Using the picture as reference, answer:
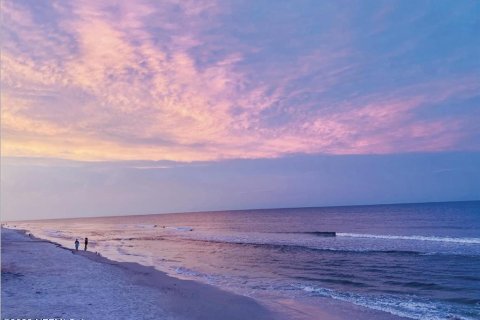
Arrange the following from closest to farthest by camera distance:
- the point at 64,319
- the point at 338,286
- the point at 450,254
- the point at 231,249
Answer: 1. the point at 64,319
2. the point at 338,286
3. the point at 450,254
4. the point at 231,249

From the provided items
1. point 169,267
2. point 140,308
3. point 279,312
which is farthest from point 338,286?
point 169,267

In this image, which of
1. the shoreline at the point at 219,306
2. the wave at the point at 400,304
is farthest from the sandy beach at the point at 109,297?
the wave at the point at 400,304

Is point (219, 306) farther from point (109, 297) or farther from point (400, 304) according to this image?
point (400, 304)

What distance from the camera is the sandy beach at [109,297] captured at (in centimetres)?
1523

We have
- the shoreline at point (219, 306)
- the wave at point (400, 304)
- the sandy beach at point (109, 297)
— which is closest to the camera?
the sandy beach at point (109, 297)

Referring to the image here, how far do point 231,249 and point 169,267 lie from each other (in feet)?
49.6

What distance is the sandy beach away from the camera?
15.2 metres

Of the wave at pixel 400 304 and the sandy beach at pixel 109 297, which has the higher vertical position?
the sandy beach at pixel 109 297

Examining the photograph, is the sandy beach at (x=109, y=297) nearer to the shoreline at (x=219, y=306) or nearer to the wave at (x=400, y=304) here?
the shoreline at (x=219, y=306)

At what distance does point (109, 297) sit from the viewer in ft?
60.4

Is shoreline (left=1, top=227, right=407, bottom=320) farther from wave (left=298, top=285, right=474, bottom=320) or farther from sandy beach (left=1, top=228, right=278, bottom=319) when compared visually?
wave (left=298, top=285, right=474, bottom=320)

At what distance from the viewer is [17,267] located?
1030 inches

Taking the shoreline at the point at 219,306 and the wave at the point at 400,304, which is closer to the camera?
the shoreline at the point at 219,306

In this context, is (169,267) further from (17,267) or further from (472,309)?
(472,309)
